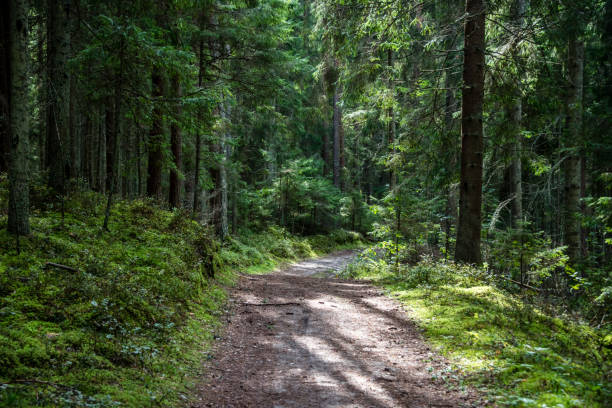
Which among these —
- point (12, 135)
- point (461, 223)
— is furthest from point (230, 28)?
point (461, 223)

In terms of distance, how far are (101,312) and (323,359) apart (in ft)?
9.86

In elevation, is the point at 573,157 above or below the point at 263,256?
above

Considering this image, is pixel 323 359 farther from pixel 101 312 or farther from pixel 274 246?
pixel 274 246

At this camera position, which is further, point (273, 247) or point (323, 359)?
point (273, 247)

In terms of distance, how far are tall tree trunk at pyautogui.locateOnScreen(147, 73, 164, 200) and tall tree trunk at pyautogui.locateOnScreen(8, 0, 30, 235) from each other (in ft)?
15.1

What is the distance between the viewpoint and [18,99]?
5.49 m

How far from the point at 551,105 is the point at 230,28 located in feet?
32.7

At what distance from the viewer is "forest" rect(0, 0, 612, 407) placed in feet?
13.5

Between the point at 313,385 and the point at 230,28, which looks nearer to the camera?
the point at 313,385

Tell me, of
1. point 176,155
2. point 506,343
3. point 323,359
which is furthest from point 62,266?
point 176,155

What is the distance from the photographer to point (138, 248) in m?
7.64

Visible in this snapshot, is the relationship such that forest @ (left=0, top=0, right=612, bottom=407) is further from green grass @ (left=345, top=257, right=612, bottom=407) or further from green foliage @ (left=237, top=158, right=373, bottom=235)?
green foliage @ (left=237, top=158, right=373, bottom=235)

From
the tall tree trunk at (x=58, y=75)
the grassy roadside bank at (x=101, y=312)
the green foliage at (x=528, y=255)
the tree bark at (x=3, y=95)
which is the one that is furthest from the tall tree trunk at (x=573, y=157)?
the tree bark at (x=3, y=95)

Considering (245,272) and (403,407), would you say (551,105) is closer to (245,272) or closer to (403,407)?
(403,407)
